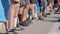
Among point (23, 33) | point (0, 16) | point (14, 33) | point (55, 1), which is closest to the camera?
point (14, 33)

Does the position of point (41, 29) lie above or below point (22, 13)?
below

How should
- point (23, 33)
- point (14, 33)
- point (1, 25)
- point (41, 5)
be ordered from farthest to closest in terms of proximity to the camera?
1. point (41, 5)
2. point (1, 25)
3. point (23, 33)
4. point (14, 33)

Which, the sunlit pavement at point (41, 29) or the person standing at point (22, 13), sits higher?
the person standing at point (22, 13)

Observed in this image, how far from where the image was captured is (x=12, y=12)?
6973 millimetres

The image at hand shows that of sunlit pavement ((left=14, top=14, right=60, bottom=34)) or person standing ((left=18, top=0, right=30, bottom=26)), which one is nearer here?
sunlit pavement ((left=14, top=14, right=60, bottom=34))

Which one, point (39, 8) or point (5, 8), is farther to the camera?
point (39, 8)

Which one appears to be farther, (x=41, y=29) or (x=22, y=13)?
(x=22, y=13)

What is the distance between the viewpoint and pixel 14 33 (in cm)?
666

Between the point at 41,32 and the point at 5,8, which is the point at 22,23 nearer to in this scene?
the point at 5,8

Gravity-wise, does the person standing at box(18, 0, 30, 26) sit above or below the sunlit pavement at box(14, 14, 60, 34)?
above

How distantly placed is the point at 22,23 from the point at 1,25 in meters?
0.92

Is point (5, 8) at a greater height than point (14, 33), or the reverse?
point (5, 8)

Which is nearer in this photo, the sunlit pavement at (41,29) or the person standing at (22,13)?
the sunlit pavement at (41,29)

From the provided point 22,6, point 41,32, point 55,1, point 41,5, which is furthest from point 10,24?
point 55,1
